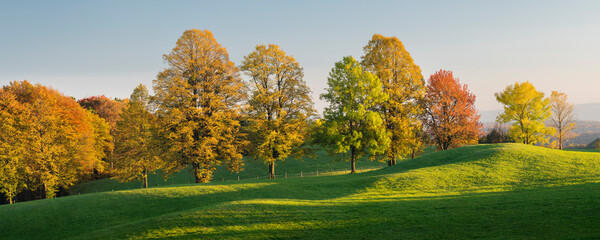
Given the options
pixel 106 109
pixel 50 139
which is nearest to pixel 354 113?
pixel 50 139

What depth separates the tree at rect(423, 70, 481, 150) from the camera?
129ft

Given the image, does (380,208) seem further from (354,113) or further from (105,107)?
(105,107)

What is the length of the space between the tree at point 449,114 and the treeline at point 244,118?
0.41 feet

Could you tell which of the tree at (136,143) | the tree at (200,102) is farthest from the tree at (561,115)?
the tree at (136,143)

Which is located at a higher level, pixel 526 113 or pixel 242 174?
pixel 526 113

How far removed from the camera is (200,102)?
3275cm

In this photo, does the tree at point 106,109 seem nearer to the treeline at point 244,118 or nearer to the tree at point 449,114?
the treeline at point 244,118

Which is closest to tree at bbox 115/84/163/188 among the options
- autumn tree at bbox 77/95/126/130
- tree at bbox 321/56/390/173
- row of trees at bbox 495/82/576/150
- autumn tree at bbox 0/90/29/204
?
autumn tree at bbox 0/90/29/204

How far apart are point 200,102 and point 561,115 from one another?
57780 mm

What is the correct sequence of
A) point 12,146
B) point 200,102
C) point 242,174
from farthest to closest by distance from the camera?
point 242,174 → point 12,146 → point 200,102

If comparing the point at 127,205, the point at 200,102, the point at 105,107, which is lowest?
the point at 127,205

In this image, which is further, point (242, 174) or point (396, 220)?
point (242, 174)

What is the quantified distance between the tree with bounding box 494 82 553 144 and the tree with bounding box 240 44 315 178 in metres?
32.6

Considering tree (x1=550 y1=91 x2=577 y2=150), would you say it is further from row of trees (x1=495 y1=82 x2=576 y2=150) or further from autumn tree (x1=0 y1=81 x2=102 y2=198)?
autumn tree (x1=0 y1=81 x2=102 y2=198)
